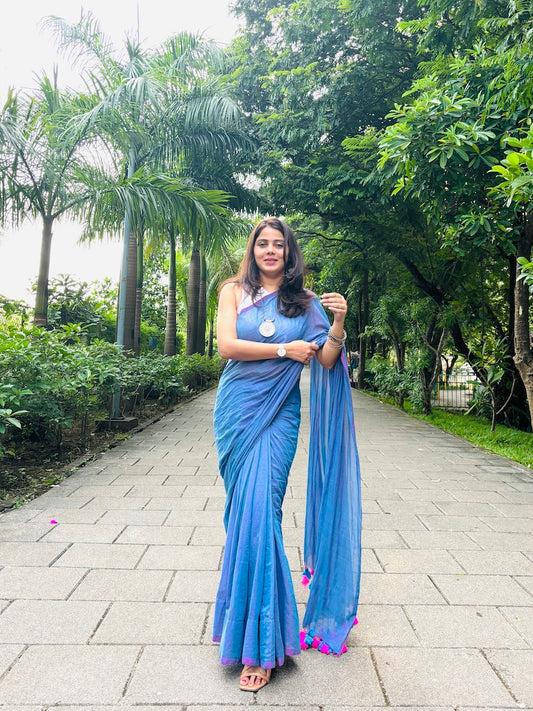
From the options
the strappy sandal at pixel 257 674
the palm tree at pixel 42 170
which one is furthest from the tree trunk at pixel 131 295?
the strappy sandal at pixel 257 674

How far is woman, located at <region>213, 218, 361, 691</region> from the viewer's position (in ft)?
6.86

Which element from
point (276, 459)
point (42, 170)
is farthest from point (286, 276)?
point (42, 170)

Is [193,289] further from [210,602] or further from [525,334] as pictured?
[210,602]

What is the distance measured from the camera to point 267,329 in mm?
2395

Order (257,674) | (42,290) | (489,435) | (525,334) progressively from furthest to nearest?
(489,435)
(42,290)
(525,334)
(257,674)

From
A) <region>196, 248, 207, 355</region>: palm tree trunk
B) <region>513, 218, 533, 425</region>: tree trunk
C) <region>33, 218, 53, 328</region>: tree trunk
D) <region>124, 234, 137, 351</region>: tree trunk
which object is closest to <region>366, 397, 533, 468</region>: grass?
<region>513, 218, 533, 425</region>: tree trunk

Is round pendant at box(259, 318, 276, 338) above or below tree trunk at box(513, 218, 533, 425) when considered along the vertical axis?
below

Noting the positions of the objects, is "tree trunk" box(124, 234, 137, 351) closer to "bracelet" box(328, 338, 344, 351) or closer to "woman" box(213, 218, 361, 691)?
"woman" box(213, 218, 361, 691)

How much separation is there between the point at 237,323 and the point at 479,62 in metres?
4.55

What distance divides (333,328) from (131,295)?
23.8 feet

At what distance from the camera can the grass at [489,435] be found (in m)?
7.08

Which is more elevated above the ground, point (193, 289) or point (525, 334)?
point (193, 289)

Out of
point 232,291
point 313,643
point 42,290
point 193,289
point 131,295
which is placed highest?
point 193,289

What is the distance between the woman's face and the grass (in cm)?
512
